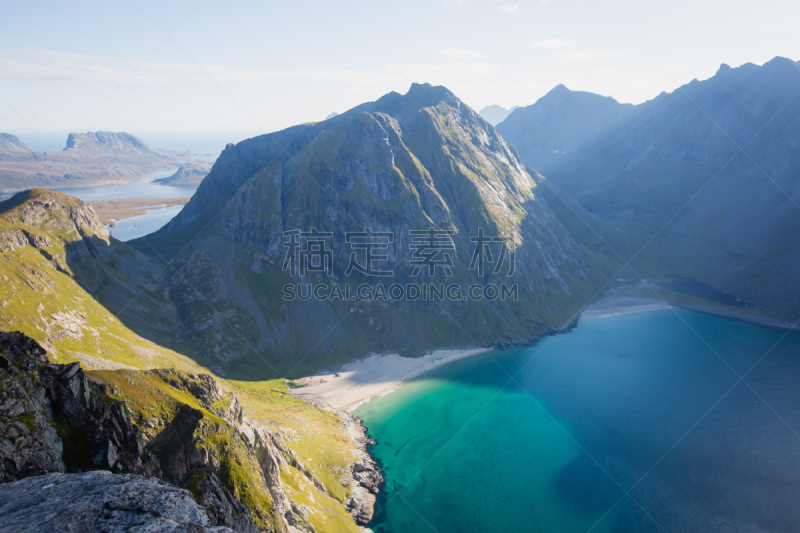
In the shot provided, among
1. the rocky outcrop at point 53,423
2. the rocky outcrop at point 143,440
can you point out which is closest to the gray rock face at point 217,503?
the rocky outcrop at point 143,440

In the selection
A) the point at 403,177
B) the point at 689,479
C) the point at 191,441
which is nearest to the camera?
the point at 191,441

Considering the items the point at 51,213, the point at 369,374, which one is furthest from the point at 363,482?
the point at 51,213

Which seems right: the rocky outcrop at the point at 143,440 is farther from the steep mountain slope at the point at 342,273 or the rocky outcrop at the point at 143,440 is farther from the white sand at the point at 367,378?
the steep mountain slope at the point at 342,273

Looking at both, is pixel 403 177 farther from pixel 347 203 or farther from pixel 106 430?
pixel 106 430

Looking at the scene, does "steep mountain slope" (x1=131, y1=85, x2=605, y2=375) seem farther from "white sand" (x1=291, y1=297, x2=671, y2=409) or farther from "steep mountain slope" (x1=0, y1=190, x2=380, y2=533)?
"steep mountain slope" (x1=0, y1=190, x2=380, y2=533)

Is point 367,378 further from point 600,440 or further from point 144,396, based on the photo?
point 144,396

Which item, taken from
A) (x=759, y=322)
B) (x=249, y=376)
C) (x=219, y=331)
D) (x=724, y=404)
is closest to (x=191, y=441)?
(x=249, y=376)

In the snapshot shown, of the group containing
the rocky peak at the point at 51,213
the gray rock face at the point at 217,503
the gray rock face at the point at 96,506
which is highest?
the rocky peak at the point at 51,213
